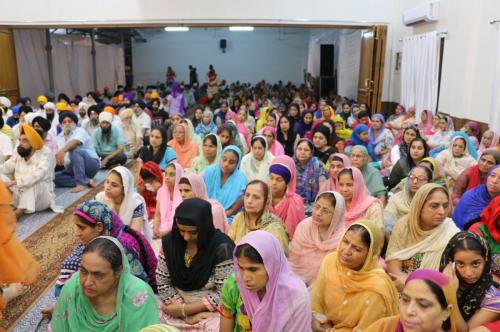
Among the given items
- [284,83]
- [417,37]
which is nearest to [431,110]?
[417,37]

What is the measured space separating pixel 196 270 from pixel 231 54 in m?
14.7

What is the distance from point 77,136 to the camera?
5.26 metres

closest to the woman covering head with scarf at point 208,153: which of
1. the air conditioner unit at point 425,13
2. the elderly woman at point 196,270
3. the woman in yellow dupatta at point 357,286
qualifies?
the elderly woman at point 196,270

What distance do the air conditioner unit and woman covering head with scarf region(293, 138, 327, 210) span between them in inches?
150

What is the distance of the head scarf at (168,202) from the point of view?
3.11 m

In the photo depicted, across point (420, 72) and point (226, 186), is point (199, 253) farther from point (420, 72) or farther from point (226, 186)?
point (420, 72)

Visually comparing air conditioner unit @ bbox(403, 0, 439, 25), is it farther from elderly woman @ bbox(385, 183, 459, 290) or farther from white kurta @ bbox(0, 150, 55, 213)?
white kurta @ bbox(0, 150, 55, 213)

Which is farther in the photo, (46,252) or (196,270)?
(46,252)

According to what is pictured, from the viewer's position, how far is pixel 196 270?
2031 mm

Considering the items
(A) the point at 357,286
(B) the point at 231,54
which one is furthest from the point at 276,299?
(B) the point at 231,54

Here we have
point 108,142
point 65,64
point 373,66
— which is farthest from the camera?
point 65,64

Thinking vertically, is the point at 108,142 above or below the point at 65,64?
below

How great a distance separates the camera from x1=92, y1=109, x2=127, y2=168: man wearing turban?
6.06 metres

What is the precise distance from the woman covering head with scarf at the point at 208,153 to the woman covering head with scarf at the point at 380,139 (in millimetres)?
2353
